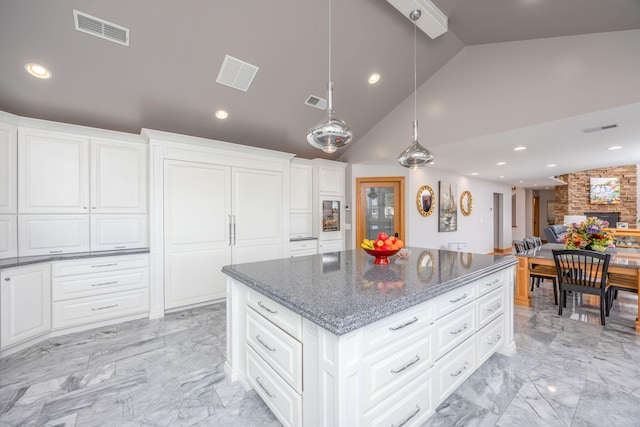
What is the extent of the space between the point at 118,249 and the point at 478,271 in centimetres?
396

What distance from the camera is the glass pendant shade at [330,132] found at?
184 cm

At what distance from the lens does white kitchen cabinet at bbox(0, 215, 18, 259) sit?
263 cm

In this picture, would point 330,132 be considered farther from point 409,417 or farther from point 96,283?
point 96,283

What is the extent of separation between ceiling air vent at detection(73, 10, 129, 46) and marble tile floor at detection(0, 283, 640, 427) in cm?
297

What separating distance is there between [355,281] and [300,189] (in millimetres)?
3438

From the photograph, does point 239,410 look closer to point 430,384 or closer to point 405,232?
point 430,384

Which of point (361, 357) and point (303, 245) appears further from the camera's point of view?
point (303, 245)

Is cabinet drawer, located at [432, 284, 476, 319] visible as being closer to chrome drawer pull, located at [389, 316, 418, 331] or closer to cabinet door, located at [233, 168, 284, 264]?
chrome drawer pull, located at [389, 316, 418, 331]

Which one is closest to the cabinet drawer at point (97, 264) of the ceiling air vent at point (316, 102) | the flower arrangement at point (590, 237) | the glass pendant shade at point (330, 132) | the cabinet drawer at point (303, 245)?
the cabinet drawer at point (303, 245)

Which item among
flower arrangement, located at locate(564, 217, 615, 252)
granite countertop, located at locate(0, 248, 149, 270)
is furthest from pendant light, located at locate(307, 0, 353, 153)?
flower arrangement, located at locate(564, 217, 615, 252)

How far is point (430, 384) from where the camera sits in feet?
5.12

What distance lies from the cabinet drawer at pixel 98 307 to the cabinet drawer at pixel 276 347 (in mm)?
Result: 2258

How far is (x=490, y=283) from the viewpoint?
82.7 inches

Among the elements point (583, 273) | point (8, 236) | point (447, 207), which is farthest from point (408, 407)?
point (447, 207)
